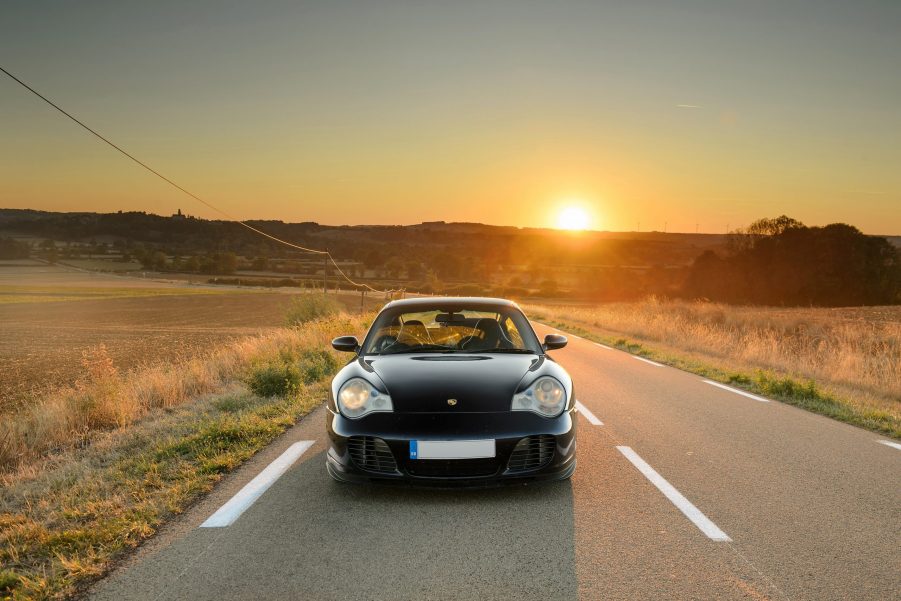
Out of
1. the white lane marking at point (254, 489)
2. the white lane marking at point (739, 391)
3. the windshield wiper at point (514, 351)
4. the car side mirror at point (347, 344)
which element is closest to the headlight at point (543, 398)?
the windshield wiper at point (514, 351)

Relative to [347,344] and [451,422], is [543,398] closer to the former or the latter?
[451,422]

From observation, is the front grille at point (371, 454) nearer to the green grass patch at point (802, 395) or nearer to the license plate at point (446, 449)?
the license plate at point (446, 449)

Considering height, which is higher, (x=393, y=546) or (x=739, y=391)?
(x=393, y=546)

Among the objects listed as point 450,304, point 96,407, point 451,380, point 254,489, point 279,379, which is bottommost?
point 96,407

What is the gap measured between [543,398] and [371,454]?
127 centimetres

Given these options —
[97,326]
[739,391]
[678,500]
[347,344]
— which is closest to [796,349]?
[739,391]

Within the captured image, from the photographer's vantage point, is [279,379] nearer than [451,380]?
No

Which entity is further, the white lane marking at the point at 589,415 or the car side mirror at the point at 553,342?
the white lane marking at the point at 589,415

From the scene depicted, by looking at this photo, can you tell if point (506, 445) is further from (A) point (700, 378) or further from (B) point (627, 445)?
(A) point (700, 378)

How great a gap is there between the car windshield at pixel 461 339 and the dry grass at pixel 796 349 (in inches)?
194

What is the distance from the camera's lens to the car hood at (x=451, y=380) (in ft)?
13.7

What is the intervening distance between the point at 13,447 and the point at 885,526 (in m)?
7.86

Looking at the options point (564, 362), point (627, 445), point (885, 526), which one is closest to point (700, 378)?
point (564, 362)

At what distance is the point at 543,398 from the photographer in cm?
441
